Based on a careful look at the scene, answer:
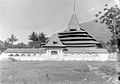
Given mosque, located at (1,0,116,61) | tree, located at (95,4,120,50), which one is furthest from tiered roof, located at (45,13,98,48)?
tree, located at (95,4,120,50)

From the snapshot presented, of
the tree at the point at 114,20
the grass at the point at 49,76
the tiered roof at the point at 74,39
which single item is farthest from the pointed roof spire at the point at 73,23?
the tree at the point at 114,20

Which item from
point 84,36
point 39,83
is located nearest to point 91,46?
point 84,36

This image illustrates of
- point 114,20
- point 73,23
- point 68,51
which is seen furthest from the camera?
point 73,23

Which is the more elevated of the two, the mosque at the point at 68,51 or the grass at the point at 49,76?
the mosque at the point at 68,51

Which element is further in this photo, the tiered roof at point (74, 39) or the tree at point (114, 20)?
the tiered roof at point (74, 39)

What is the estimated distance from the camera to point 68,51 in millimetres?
27766

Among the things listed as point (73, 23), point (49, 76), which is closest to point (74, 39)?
point (73, 23)

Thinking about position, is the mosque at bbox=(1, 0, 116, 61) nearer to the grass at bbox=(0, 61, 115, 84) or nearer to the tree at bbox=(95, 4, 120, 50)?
the grass at bbox=(0, 61, 115, 84)

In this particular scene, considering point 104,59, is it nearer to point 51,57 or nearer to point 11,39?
point 51,57

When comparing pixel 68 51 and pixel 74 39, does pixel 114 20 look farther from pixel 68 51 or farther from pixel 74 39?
pixel 74 39

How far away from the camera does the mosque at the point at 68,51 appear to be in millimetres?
25188

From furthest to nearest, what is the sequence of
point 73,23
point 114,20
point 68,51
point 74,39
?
point 73,23 < point 74,39 < point 68,51 < point 114,20

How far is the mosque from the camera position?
992 inches

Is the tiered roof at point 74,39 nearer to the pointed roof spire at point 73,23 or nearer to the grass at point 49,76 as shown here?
the pointed roof spire at point 73,23
